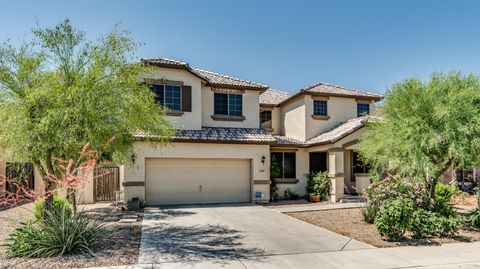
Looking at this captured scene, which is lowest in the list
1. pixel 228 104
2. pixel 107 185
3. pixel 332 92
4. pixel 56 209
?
pixel 107 185

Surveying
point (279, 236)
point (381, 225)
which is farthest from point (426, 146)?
point (279, 236)

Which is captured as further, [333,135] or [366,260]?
[333,135]

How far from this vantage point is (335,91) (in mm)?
21328

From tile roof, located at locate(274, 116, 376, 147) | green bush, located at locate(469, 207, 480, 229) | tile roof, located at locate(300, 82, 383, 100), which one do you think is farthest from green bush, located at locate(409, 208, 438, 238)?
tile roof, located at locate(300, 82, 383, 100)

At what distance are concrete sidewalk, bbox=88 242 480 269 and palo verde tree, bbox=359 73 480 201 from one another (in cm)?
328

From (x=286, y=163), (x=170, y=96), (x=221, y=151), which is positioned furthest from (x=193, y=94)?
(x=286, y=163)

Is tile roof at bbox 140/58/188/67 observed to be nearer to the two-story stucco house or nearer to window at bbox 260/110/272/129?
the two-story stucco house

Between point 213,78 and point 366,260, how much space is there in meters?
13.7

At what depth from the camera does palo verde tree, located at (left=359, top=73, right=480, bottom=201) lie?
10.4m

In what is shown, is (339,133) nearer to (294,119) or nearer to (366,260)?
(294,119)

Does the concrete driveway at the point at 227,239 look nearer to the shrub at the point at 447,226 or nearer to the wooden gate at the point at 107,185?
the shrub at the point at 447,226

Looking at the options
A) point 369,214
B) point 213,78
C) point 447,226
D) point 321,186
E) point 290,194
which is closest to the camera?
point 447,226

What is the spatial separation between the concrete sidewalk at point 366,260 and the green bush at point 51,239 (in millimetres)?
1722

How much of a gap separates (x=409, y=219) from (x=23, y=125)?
11.0m
